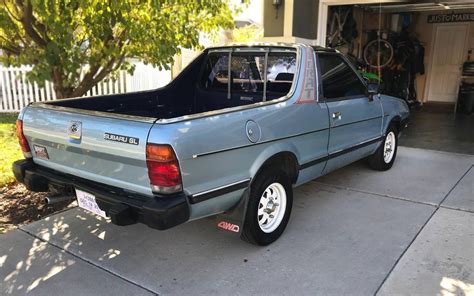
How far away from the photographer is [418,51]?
39.5 ft

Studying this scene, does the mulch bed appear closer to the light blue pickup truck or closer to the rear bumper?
the light blue pickup truck

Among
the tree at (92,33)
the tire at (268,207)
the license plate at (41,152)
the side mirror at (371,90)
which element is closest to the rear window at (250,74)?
the tree at (92,33)

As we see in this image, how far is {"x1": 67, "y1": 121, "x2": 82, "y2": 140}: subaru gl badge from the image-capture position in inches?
119

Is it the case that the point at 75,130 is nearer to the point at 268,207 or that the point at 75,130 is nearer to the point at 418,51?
the point at 268,207

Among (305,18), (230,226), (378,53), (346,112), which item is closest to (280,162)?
(230,226)

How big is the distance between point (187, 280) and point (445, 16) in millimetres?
12061

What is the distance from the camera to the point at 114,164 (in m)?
2.90

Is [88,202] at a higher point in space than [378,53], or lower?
lower

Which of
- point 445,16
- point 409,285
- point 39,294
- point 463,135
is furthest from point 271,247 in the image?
point 445,16

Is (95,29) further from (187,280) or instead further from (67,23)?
(187,280)

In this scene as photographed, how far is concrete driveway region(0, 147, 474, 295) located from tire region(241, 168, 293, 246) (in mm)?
127

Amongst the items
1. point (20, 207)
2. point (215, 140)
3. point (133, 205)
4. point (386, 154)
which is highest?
point (215, 140)

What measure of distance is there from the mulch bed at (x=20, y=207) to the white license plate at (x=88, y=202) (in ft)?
4.48

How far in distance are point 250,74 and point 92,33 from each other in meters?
1.95
